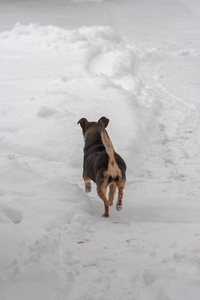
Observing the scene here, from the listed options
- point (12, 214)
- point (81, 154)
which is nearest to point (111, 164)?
point (12, 214)

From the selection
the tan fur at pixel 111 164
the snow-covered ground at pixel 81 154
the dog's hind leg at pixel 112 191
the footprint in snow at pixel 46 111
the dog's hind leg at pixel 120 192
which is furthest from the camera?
the footprint in snow at pixel 46 111

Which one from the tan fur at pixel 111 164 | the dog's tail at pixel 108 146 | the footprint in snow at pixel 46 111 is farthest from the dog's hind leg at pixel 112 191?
the footprint in snow at pixel 46 111

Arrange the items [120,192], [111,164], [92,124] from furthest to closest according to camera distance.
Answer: [92,124]
[120,192]
[111,164]

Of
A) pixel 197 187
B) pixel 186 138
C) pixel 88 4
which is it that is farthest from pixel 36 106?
pixel 88 4

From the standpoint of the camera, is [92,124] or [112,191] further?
[92,124]

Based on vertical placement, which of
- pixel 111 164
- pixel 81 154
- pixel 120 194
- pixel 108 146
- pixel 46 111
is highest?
pixel 108 146

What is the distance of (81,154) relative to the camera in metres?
6.80

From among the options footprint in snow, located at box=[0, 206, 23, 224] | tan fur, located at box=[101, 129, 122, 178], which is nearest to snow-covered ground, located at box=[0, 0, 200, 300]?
footprint in snow, located at box=[0, 206, 23, 224]

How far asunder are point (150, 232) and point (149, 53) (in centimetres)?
1222

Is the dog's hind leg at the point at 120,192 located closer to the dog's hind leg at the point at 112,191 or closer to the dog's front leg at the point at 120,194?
the dog's front leg at the point at 120,194

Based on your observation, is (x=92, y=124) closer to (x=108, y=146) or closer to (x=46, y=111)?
(x=108, y=146)

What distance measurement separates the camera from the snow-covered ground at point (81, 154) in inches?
114

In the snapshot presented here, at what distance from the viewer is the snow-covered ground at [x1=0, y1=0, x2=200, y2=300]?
290 centimetres

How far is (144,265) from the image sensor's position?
305 centimetres
